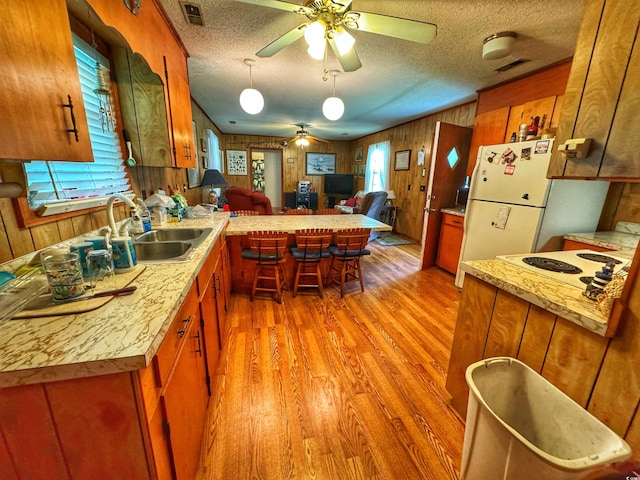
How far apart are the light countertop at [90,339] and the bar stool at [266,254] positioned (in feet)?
4.77

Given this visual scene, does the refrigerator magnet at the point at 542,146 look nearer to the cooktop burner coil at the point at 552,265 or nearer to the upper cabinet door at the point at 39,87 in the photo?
the cooktop burner coil at the point at 552,265

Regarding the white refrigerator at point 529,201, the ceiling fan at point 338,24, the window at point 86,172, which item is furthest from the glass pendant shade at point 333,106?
the window at point 86,172

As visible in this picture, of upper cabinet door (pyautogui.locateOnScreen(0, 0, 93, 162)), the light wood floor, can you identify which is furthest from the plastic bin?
upper cabinet door (pyautogui.locateOnScreen(0, 0, 93, 162))

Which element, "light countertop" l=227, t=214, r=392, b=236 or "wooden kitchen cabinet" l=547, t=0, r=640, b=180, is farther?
"light countertop" l=227, t=214, r=392, b=236

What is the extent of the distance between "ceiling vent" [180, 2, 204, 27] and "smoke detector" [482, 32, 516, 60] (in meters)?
2.23

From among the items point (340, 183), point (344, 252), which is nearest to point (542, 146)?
point (344, 252)

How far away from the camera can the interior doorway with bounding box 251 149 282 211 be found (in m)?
8.23

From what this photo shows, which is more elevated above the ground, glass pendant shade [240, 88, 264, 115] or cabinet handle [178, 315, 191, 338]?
glass pendant shade [240, 88, 264, 115]

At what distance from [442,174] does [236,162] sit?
5.90m

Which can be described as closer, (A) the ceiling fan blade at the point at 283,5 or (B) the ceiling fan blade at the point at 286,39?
(A) the ceiling fan blade at the point at 283,5

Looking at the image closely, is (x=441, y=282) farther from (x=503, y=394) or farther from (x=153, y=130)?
(x=153, y=130)

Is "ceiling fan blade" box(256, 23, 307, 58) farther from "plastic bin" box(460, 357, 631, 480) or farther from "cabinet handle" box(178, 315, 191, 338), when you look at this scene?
"plastic bin" box(460, 357, 631, 480)

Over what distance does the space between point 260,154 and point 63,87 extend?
7.88m

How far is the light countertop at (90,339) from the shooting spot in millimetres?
557
